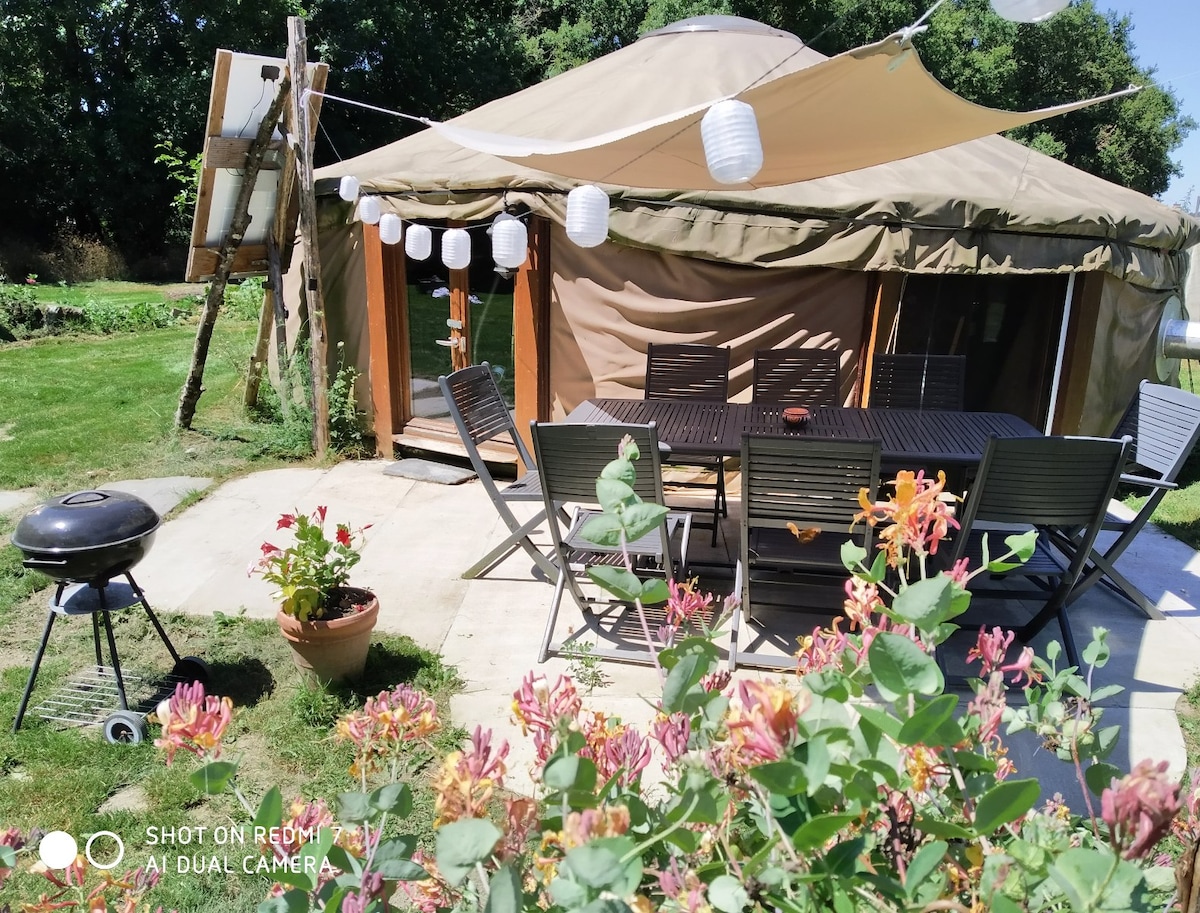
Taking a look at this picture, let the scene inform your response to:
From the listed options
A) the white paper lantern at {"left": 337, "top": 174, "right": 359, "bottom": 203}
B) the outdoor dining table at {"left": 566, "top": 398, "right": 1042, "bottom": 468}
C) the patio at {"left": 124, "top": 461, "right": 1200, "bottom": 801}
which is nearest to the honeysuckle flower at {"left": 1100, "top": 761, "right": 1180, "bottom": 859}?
the patio at {"left": 124, "top": 461, "right": 1200, "bottom": 801}

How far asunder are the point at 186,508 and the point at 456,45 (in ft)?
55.7

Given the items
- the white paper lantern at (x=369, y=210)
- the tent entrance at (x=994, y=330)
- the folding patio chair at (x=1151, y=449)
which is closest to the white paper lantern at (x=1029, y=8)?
the folding patio chair at (x=1151, y=449)

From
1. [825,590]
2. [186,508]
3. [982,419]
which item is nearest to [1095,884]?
[825,590]

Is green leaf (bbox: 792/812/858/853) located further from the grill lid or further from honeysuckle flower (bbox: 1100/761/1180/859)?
the grill lid

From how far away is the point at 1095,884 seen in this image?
0.62 meters

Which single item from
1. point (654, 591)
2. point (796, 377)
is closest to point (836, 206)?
point (796, 377)

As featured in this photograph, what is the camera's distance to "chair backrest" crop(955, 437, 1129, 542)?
316cm

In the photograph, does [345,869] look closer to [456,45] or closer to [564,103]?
[564,103]

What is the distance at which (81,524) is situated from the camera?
2.74 metres

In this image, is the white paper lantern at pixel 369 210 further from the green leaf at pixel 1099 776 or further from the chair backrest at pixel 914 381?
the green leaf at pixel 1099 776

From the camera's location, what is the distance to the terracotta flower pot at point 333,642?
3.00 meters

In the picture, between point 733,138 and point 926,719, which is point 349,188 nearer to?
point 733,138

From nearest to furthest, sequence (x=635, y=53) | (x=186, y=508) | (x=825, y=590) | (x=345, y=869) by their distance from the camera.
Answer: (x=345, y=869), (x=825, y=590), (x=186, y=508), (x=635, y=53)

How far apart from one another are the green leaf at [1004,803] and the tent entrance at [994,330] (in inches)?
212
